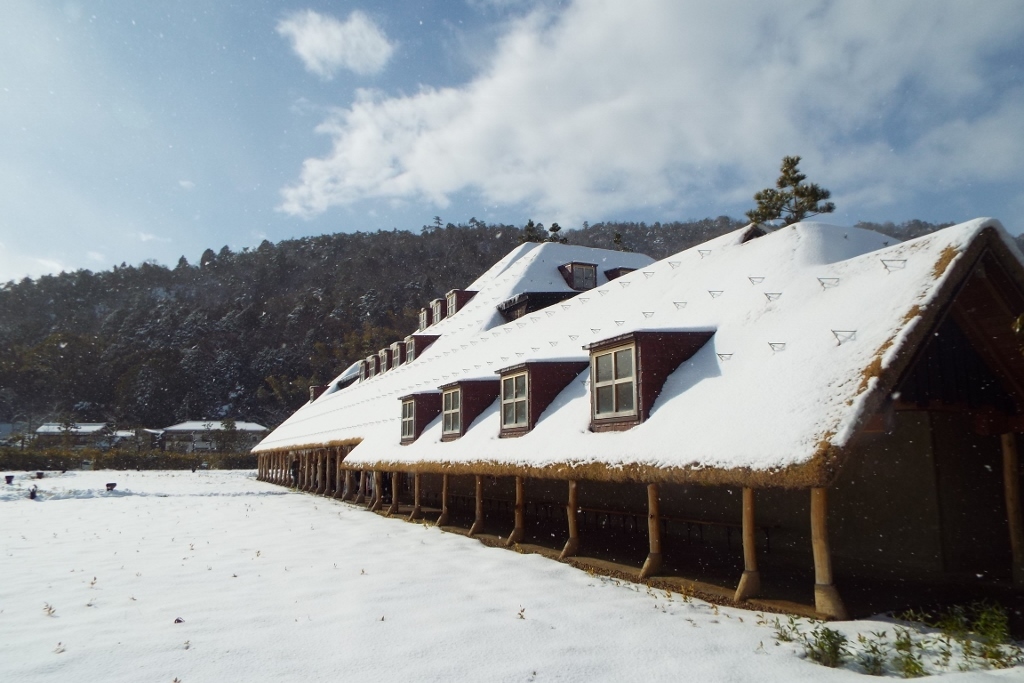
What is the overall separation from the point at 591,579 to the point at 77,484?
37270 millimetres

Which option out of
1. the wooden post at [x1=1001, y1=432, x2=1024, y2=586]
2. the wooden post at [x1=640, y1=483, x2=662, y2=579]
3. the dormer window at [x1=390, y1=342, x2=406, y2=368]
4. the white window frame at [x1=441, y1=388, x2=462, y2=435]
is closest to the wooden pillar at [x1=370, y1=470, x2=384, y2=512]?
the white window frame at [x1=441, y1=388, x2=462, y2=435]

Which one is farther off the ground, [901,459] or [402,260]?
[402,260]

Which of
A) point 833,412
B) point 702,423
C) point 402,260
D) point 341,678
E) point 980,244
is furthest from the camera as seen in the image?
point 402,260

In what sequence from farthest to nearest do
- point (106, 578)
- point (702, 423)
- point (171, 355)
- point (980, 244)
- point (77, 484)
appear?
1. point (171, 355)
2. point (77, 484)
3. point (106, 578)
4. point (702, 423)
5. point (980, 244)

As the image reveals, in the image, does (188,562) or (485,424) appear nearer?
(188,562)

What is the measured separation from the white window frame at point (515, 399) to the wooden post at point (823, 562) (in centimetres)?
667

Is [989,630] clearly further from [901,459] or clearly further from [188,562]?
[188,562]

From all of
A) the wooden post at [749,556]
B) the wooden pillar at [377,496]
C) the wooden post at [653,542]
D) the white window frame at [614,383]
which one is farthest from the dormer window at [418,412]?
the wooden post at [749,556]

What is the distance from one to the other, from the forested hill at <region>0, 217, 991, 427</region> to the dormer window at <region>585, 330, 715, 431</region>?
65.0m

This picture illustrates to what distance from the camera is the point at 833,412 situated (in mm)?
7379

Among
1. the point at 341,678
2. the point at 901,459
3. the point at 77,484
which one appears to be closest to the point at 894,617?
the point at 901,459

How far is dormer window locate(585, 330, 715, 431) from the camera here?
422 inches

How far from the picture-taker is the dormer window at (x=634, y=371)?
1071 cm

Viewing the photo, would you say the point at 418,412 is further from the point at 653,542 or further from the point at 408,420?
the point at 653,542
